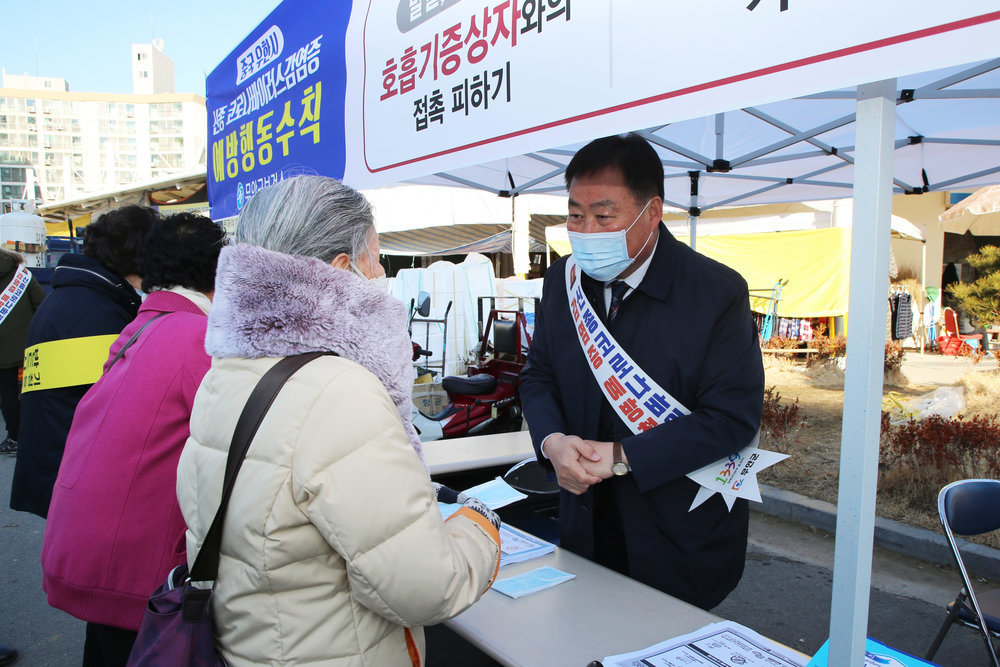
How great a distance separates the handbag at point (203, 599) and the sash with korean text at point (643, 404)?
0.84 metres

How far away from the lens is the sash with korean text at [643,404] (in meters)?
1.53

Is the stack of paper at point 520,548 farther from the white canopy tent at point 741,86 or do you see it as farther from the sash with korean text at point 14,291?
the sash with korean text at point 14,291

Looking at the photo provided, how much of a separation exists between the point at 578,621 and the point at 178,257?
149 centimetres

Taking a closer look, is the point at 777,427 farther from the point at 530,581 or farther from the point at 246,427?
the point at 246,427

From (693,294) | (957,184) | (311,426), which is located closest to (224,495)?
(311,426)

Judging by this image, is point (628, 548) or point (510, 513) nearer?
point (628, 548)

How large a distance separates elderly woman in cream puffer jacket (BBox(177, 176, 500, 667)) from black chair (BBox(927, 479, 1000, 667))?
80.3 inches

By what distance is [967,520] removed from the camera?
2.32m

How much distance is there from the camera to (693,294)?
1612mm

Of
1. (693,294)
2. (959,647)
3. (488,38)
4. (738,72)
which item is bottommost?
(959,647)

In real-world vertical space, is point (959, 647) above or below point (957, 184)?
below

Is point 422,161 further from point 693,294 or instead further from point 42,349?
point 42,349

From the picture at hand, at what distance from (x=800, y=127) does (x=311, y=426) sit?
3262 millimetres

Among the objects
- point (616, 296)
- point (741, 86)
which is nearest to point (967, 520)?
point (616, 296)
